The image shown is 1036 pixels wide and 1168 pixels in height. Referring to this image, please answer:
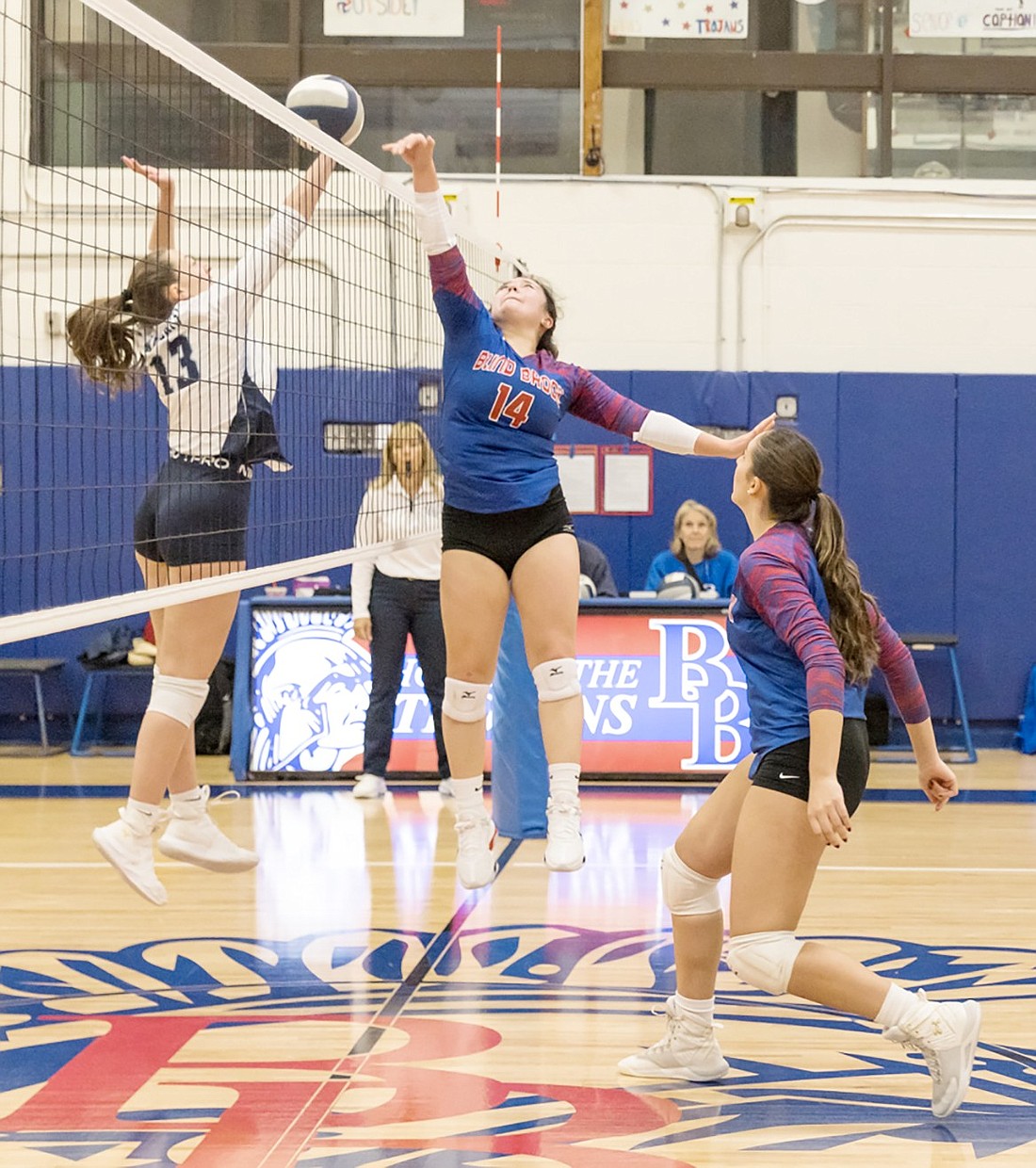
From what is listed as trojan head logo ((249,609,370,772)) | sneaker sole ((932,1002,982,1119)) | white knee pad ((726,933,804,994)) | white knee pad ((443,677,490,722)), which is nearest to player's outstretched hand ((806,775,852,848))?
white knee pad ((726,933,804,994))

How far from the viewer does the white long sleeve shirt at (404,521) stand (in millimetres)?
5176

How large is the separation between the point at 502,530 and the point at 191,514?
836 mm

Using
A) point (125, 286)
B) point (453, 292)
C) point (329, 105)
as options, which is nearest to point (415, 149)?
point (453, 292)

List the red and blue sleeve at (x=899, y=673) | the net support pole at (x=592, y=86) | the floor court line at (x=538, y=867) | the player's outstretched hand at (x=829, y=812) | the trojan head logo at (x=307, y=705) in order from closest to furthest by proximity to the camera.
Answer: the player's outstretched hand at (x=829, y=812) → the red and blue sleeve at (x=899, y=673) → the floor court line at (x=538, y=867) → the trojan head logo at (x=307, y=705) → the net support pole at (x=592, y=86)

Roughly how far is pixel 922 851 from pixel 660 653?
7.52ft

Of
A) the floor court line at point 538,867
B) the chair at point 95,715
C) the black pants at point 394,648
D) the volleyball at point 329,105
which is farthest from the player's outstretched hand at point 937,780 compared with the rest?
the chair at point 95,715

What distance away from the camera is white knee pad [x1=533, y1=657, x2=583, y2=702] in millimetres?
4242

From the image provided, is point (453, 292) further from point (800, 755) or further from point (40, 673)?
point (40, 673)

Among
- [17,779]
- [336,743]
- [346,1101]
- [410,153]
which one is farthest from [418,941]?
[17,779]

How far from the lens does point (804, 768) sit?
130 inches

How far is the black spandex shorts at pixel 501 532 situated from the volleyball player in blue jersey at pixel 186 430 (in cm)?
54

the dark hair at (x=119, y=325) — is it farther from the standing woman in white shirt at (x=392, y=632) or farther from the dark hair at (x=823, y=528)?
the standing woman in white shirt at (x=392, y=632)

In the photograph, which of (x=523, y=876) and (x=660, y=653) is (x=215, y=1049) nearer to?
(x=523, y=876)

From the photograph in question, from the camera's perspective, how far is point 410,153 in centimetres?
379
